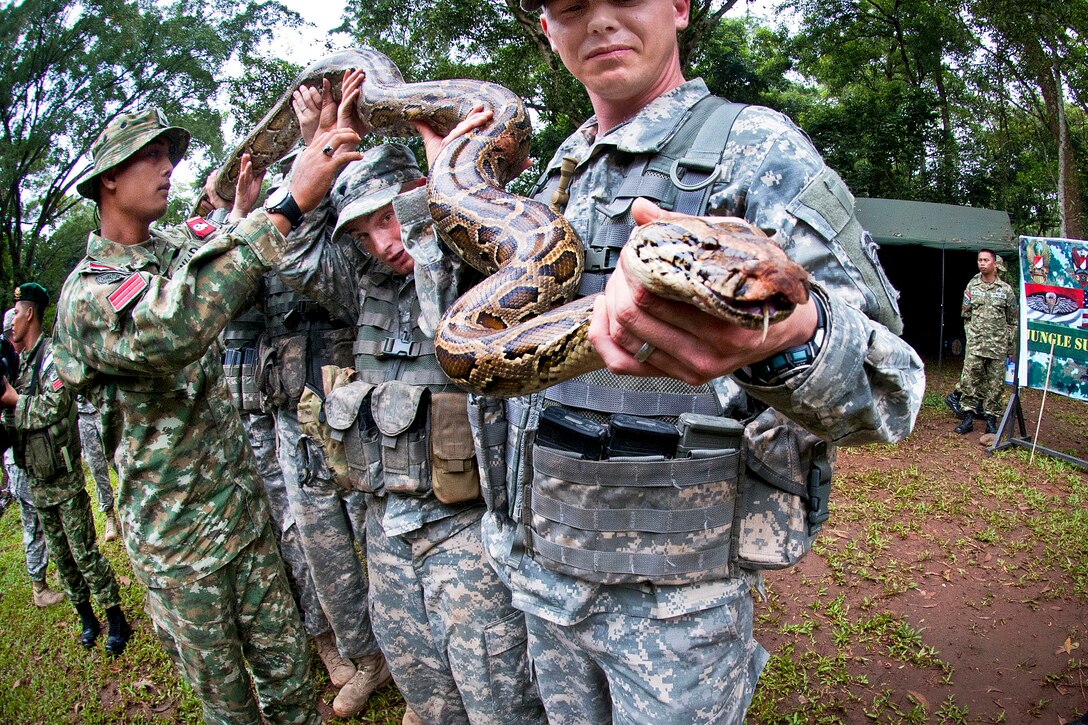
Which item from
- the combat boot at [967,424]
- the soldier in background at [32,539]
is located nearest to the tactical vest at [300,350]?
the soldier in background at [32,539]

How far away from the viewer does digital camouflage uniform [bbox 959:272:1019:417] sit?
33.9ft

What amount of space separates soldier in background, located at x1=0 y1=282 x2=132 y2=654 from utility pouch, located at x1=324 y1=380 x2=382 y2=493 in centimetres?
325

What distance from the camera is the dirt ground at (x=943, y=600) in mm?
4297

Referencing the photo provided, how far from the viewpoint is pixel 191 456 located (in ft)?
11.4

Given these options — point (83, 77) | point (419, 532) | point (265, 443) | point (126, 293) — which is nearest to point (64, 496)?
point (265, 443)

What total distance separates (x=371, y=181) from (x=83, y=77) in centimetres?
1843

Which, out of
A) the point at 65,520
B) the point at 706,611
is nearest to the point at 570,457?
the point at 706,611

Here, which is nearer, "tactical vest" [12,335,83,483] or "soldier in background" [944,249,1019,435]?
"tactical vest" [12,335,83,483]

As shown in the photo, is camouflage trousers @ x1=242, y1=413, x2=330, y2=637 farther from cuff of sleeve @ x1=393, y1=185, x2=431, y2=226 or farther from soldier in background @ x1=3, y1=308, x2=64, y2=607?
cuff of sleeve @ x1=393, y1=185, x2=431, y2=226

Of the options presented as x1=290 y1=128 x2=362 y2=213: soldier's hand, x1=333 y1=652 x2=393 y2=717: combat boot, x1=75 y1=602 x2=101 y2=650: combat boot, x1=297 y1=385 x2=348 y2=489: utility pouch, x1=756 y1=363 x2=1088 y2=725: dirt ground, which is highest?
x1=290 y1=128 x2=362 y2=213: soldier's hand

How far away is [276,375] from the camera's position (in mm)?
4887

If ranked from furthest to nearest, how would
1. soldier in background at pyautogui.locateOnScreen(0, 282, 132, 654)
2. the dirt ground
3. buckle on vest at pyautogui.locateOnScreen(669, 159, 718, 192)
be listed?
1. soldier in background at pyautogui.locateOnScreen(0, 282, 132, 654)
2. the dirt ground
3. buckle on vest at pyautogui.locateOnScreen(669, 159, 718, 192)

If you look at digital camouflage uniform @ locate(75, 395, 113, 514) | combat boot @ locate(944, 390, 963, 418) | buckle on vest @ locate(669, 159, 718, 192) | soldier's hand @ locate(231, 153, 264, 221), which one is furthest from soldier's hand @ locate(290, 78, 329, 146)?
combat boot @ locate(944, 390, 963, 418)

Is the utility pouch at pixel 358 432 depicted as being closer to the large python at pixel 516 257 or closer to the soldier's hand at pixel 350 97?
the large python at pixel 516 257
